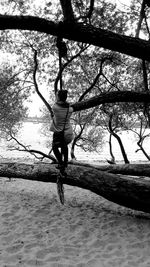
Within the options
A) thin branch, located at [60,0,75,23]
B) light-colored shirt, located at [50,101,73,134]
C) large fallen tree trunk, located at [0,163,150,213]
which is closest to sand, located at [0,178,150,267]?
large fallen tree trunk, located at [0,163,150,213]

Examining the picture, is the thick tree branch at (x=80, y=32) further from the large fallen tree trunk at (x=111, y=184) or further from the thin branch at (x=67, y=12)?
the large fallen tree trunk at (x=111, y=184)

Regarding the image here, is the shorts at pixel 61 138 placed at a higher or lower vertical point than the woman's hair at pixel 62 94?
lower

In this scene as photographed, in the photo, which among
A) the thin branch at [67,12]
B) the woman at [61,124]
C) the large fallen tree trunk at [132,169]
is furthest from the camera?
the large fallen tree trunk at [132,169]

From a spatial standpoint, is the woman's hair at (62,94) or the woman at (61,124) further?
the woman at (61,124)

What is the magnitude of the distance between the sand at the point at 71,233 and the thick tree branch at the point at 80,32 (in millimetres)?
4016

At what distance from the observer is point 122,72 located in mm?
20766

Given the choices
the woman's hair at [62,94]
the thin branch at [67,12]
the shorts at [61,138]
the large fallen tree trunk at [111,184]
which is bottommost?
the large fallen tree trunk at [111,184]

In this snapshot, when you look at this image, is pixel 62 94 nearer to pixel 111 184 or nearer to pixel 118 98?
pixel 118 98

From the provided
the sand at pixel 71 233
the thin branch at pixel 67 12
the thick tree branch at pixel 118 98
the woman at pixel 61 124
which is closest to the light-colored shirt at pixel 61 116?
the woman at pixel 61 124

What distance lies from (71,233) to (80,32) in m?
4.95

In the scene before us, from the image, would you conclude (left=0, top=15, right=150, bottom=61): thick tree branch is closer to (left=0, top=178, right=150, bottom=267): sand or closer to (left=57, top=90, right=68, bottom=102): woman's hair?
(left=57, top=90, right=68, bottom=102): woman's hair

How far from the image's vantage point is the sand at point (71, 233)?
5.24m

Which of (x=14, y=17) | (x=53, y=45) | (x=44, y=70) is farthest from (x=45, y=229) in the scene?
(x=44, y=70)

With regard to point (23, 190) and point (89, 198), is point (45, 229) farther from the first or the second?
point (23, 190)
